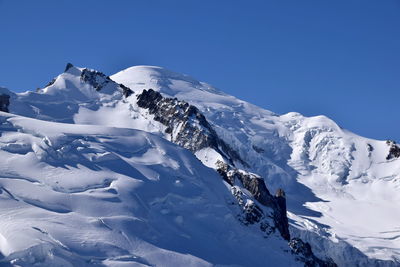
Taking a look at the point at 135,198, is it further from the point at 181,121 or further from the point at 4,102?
the point at 4,102

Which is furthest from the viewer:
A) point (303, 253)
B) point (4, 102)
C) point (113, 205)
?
point (4, 102)

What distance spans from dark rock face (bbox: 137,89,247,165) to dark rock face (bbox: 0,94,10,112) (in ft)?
96.5

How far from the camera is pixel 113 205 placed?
111m

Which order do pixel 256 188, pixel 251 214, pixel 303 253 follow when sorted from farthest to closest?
pixel 256 188, pixel 303 253, pixel 251 214

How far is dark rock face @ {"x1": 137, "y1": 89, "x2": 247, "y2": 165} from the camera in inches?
6255

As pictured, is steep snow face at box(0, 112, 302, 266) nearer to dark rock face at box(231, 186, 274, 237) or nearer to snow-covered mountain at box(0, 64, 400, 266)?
snow-covered mountain at box(0, 64, 400, 266)

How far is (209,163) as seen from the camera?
151 meters

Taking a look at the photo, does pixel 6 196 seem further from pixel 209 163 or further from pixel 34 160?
pixel 209 163

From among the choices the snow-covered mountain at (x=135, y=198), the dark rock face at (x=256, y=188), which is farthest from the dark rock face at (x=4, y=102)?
the dark rock face at (x=256, y=188)

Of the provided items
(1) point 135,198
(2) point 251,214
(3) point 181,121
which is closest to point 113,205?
(1) point 135,198

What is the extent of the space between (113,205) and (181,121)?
55386 mm

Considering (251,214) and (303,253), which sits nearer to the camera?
(251,214)

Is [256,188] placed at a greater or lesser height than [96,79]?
lesser

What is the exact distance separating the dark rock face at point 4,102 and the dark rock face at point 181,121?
29.4 meters
